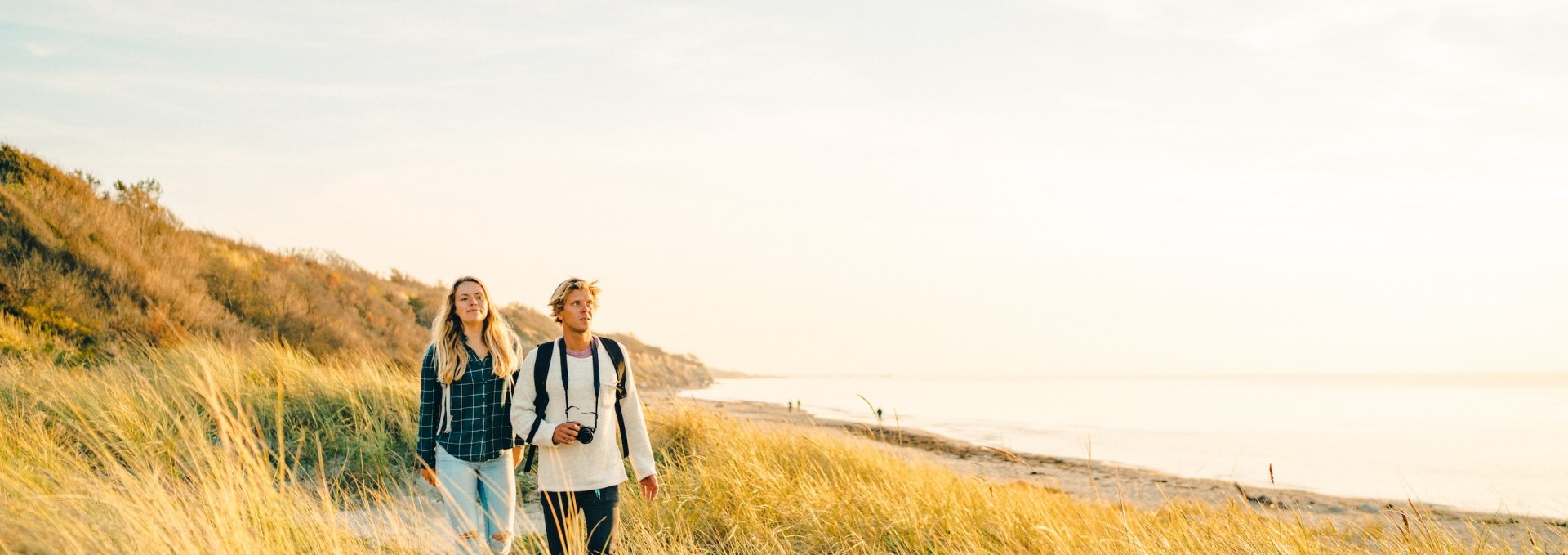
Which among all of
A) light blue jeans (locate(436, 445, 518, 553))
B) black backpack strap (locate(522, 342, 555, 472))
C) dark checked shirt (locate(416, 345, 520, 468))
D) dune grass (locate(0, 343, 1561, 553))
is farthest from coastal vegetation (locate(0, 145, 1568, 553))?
black backpack strap (locate(522, 342, 555, 472))

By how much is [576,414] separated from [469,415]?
89cm

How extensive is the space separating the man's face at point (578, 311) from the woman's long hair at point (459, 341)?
3.01 ft

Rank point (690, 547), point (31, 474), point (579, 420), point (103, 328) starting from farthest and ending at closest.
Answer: point (103, 328), point (690, 547), point (31, 474), point (579, 420)

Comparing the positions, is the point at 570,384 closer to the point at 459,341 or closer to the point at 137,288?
the point at 459,341

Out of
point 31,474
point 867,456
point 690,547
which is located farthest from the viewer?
point 867,456

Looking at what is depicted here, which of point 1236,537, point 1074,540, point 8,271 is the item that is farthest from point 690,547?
point 8,271

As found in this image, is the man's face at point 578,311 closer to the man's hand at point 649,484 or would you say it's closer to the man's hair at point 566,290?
the man's hair at point 566,290

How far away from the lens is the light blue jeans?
14.9 ft

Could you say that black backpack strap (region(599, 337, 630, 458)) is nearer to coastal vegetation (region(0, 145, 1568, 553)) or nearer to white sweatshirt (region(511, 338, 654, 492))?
white sweatshirt (region(511, 338, 654, 492))

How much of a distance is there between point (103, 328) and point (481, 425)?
10.2 m

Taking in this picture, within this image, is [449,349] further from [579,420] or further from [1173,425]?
[1173,425]

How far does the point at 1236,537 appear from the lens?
14.1 feet

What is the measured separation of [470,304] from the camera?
15.5 feet

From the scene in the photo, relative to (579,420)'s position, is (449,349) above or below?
above
